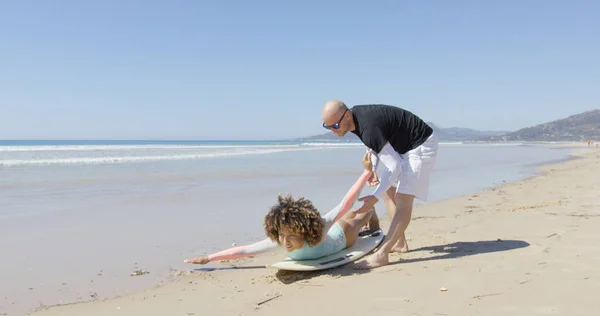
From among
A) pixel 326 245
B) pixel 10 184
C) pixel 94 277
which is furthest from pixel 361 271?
pixel 10 184

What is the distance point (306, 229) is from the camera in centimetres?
370

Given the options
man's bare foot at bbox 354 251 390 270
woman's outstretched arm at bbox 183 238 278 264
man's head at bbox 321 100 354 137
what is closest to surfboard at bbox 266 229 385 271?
man's bare foot at bbox 354 251 390 270

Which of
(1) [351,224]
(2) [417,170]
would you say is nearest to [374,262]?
(1) [351,224]

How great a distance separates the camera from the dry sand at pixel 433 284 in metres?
2.69

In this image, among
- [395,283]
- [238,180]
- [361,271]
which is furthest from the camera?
[238,180]

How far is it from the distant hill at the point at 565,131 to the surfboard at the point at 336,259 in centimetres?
9128

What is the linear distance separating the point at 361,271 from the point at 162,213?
4161mm

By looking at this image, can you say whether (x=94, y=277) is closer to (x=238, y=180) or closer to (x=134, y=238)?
(x=134, y=238)

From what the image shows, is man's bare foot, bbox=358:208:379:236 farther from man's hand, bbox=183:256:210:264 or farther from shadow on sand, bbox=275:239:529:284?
man's hand, bbox=183:256:210:264

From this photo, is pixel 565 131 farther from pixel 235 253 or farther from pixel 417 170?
pixel 235 253

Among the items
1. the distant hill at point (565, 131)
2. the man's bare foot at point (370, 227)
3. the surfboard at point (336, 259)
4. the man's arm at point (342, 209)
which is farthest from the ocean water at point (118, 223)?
the distant hill at point (565, 131)

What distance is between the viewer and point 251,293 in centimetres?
344

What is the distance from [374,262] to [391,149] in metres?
0.98

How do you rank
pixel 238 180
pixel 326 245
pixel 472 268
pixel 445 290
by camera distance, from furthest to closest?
1. pixel 238 180
2. pixel 326 245
3. pixel 472 268
4. pixel 445 290
